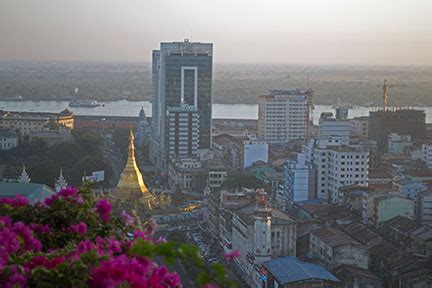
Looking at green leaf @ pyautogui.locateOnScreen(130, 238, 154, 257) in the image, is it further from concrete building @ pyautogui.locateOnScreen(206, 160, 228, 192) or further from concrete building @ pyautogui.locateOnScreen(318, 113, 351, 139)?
concrete building @ pyautogui.locateOnScreen(318, 113, 351, 139)

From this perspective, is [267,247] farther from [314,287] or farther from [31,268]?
[31,268]

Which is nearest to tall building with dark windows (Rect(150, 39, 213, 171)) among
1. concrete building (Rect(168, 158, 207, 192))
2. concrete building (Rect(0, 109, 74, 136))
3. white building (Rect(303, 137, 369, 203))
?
concrete building (Rect(168, 158, 207, 192))

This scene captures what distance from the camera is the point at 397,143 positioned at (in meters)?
12.8

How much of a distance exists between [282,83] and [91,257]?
31.1 meters

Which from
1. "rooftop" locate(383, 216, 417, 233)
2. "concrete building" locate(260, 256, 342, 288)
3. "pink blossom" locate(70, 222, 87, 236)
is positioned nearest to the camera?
"pink blossom" locate(70, 222, 87, 236)

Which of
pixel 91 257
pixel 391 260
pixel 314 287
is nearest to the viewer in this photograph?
pixel 91 257

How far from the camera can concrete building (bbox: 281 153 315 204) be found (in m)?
8.59

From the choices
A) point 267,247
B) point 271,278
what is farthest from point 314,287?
point 267,247

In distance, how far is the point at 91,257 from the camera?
3.79ft

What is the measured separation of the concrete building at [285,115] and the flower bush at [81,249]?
41.8 feet

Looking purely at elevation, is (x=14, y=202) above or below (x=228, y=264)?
above

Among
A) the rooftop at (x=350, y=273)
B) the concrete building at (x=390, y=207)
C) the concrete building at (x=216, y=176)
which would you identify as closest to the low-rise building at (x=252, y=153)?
the concrete building at (x=216, y=176)

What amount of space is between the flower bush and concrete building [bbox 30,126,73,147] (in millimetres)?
11234

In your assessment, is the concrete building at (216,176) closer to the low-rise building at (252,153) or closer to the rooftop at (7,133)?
the low-rise building at (252,153)
